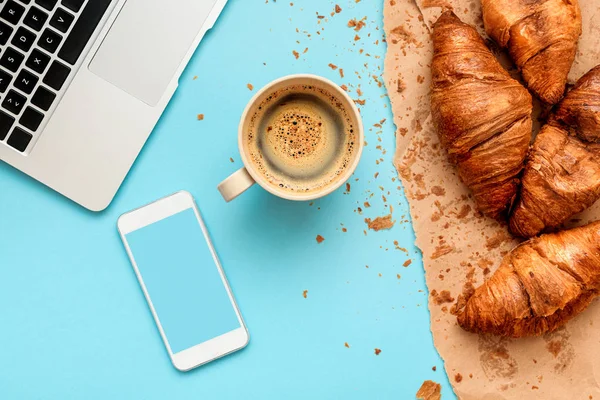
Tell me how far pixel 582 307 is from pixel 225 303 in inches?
28.9

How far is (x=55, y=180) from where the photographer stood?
1.23 metres

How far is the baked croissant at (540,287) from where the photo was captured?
1.16m

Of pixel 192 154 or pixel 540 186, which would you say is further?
pixel 192 154

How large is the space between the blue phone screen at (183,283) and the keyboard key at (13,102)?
33cm

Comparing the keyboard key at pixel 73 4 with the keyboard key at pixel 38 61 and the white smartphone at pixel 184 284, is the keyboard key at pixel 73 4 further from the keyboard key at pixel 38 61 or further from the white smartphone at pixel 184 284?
the white smartphone at pixel 184 284

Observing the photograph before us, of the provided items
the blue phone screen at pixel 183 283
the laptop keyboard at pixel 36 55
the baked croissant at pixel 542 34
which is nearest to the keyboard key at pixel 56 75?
the laptop keyboard at pixel 36 55

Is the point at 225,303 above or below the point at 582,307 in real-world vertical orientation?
below

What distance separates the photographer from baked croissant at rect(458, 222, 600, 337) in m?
1.16

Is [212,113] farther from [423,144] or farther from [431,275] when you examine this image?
[431,275]

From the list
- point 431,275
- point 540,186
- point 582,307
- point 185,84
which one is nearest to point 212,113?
point 185,84

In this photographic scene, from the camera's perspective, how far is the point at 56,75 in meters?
1.16

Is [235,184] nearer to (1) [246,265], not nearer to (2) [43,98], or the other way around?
(1) [246,265]

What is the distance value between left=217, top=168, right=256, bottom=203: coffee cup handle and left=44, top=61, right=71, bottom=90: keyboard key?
390 millimetres

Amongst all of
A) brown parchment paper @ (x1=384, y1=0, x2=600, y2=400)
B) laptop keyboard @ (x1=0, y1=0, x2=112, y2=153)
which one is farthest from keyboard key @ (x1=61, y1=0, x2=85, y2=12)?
brown parchment paper @ (x1=384, y1=0, x2=600, y2=400)
